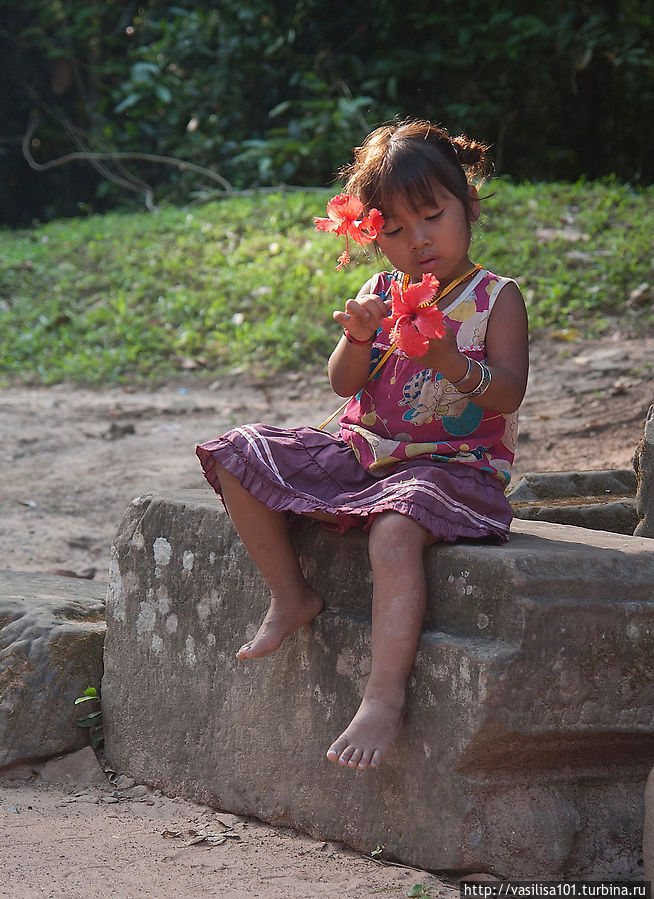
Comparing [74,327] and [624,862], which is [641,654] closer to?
[624,862]

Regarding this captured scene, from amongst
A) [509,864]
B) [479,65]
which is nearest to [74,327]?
[479,65]

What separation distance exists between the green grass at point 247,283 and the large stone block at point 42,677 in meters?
Result: 3.48

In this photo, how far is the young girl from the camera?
1931 mm

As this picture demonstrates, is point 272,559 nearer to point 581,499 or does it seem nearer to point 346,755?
point 346,755

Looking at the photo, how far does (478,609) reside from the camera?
188cm

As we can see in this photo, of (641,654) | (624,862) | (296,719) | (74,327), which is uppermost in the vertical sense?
(74,327)

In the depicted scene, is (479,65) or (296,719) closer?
(296,719)

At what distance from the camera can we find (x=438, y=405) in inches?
87.0

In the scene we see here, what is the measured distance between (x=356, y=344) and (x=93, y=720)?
1.21 m

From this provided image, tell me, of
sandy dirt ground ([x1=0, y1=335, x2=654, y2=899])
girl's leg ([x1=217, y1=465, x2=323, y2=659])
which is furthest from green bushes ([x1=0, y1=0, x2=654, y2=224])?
girl's leg ([x1=217, y1=465, x2=323, y2=659])

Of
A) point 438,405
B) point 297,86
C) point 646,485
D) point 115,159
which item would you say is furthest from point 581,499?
point 115,159

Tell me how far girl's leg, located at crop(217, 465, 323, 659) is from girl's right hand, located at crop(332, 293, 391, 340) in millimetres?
392

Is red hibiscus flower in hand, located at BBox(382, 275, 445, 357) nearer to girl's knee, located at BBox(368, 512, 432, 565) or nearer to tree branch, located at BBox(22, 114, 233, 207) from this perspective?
girl's knee, located at BBox(368, 512, 432, 565)

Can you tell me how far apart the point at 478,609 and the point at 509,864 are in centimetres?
46
